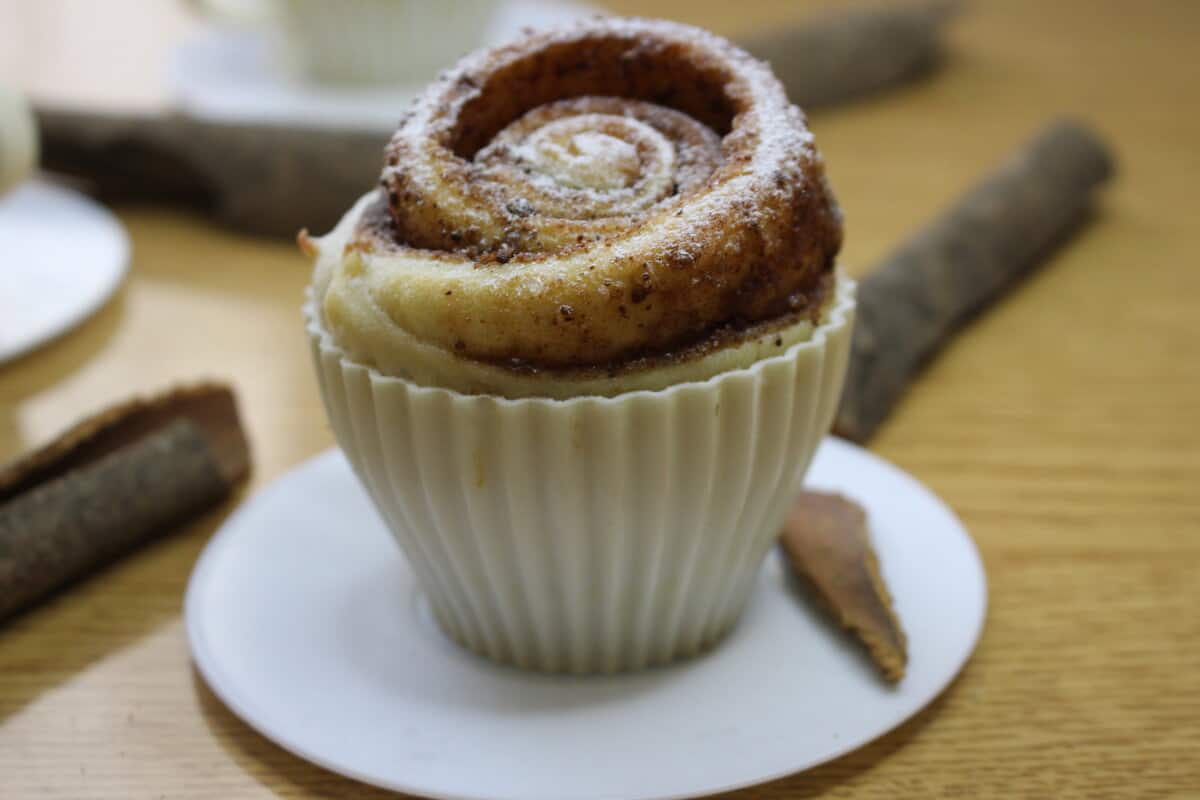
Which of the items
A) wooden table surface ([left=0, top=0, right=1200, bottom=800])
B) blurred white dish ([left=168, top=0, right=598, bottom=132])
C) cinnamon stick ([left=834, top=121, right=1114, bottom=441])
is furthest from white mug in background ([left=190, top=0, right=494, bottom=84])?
cinnamon stick ([left=834, top=121, right=1114, bottom=441])

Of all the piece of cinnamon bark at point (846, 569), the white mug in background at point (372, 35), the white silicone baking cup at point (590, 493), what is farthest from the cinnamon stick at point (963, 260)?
the white mug in background at point (372, 35)

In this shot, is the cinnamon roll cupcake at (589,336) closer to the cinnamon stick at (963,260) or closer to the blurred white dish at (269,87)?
the cinnamon stick at (963,260)

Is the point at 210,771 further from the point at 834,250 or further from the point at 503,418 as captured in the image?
the point at 834,250

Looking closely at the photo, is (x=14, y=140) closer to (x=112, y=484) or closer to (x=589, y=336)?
(x=112, y=484)

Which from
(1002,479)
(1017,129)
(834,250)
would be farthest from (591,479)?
(1017,129)

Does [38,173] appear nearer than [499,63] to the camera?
No
